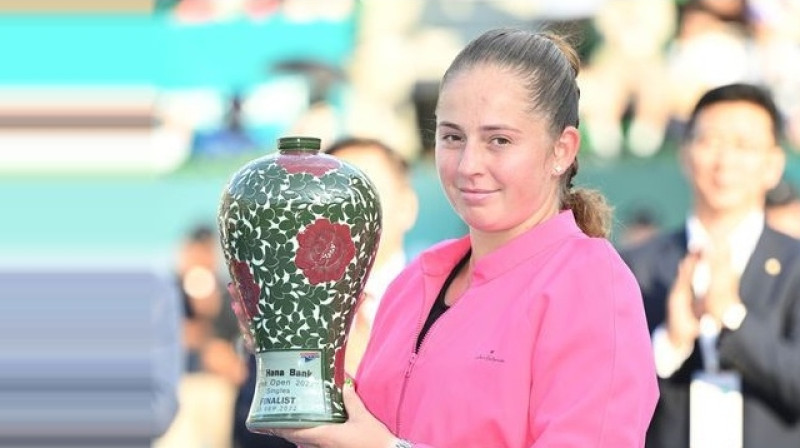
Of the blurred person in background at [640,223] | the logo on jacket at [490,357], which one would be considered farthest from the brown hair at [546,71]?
the blurred person in background at [640,223]

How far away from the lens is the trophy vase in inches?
113

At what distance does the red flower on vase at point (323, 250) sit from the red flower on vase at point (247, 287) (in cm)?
9

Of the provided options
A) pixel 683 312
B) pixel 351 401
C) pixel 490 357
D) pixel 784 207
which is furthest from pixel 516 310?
pixel 784 207

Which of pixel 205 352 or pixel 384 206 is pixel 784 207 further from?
pixel 384 206

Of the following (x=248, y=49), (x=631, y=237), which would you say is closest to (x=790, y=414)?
(x=631, y=237)

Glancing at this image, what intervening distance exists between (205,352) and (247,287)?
21.0ft

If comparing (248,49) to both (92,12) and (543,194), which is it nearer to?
(92,12)

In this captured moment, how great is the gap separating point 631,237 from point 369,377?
6.98 metres

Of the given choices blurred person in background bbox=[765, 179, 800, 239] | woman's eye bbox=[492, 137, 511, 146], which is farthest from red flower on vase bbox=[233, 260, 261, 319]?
blurred person in background bbox=[765, 179, 800, 239]

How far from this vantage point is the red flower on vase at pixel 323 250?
Answer: 2879 mm

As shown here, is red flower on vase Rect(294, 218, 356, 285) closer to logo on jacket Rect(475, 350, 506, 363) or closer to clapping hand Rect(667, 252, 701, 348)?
logo on jacket Rect(475, 350, 506, 363)

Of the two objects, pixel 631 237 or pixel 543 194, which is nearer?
pixel 543 194

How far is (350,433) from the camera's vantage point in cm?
279

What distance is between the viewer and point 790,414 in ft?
15.3
